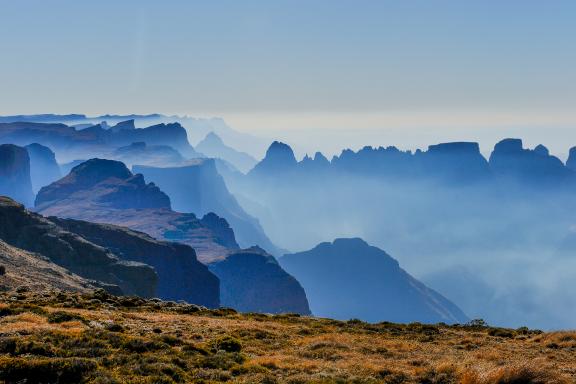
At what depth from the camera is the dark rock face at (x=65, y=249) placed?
14738cm

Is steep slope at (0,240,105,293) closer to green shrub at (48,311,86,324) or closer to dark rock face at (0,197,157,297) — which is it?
green shrub at (48,311,86,324)

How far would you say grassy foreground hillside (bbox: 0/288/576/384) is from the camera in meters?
20.5

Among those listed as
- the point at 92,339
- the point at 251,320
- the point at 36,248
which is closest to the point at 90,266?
the point at 36,248

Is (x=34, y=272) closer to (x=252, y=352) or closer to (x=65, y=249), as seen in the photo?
(x=65, y=249)

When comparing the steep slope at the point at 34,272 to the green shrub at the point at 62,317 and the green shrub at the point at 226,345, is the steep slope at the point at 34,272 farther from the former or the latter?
the green shrub at the point at 226,345

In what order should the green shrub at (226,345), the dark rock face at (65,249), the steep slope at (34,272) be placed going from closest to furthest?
the green shrub at (226,345), the steep slope at (34,272), the dark rock face at (65,249)

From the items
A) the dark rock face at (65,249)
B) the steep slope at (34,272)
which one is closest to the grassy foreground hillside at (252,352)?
the steep slope at (34,272)

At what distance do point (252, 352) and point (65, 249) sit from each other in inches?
5402

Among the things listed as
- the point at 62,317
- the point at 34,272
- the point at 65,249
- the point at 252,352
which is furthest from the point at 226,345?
the point at 65,249

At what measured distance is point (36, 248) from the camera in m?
148

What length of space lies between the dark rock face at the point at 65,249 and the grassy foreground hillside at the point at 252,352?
117220 mm

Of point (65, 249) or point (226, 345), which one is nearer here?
point (226, 345)

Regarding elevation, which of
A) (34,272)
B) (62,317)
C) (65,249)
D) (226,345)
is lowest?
(65,249)

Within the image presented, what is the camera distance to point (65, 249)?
152750 millimetres
